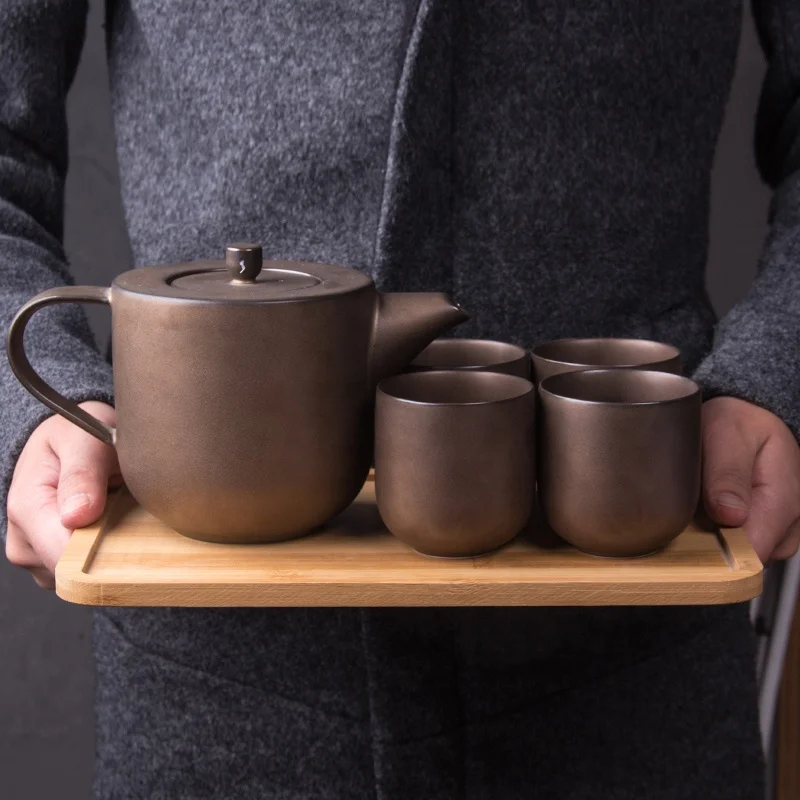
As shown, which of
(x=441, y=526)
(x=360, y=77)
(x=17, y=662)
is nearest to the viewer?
(x=441, y=526)

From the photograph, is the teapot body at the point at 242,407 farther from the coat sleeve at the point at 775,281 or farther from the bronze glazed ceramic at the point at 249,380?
the coat sleeve at the point at 775,281

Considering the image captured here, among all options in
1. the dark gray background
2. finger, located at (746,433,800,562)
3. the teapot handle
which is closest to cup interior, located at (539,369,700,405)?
finger, located at (746,433,800,562)

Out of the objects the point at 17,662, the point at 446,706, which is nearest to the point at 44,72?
the point at 446,706

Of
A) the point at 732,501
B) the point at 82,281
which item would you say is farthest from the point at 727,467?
the point at 82,281

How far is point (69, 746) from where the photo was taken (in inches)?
57.1

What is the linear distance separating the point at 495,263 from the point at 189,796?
0.47 m

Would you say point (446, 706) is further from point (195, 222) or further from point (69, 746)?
point (69, 746)

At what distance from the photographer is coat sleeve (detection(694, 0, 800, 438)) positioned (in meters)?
0.73

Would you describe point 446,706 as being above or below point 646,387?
below

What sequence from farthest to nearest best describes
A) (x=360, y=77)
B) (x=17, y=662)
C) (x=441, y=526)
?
(x=17, y=662), (x=360, y=77), (x=441, y=526)

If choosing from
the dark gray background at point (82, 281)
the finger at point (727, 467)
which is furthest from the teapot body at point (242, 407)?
the dark gray background at point (82, 281)

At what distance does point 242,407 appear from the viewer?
23.0 inches

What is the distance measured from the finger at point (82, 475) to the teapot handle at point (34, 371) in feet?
0.08

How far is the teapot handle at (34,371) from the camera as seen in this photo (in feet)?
2.05
